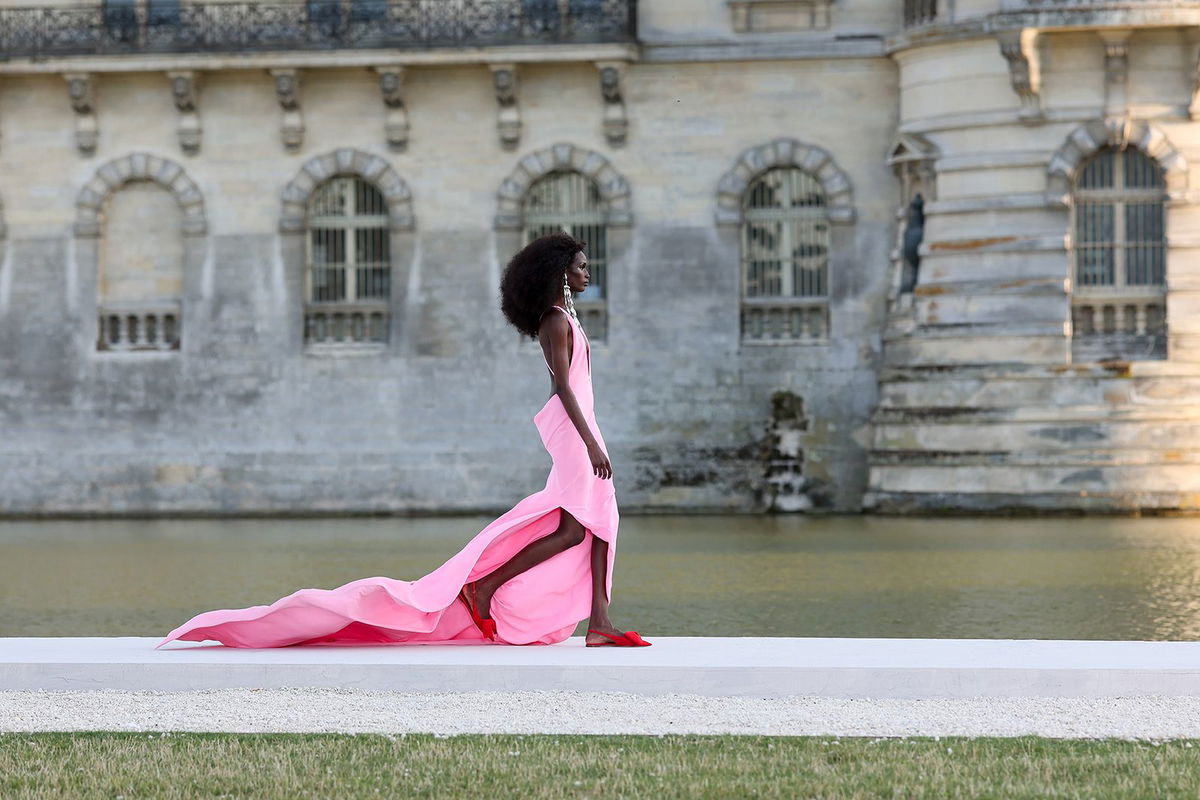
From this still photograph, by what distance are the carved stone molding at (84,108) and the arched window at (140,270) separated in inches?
28.6

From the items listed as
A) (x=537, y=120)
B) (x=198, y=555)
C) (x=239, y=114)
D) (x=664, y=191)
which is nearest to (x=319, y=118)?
(x=239, y=114)

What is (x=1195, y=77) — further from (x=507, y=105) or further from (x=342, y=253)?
(x=342, y=253)

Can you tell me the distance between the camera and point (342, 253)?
27.1 m

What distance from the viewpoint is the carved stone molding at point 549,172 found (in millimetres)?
26422

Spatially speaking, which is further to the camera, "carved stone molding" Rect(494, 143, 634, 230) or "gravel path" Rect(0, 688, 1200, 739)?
"carved stone molding" Rect(494, 143, 634, 230)

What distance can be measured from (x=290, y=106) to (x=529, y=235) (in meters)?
3.44

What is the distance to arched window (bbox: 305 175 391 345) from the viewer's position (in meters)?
27.0

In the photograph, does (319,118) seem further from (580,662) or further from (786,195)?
(580,662)

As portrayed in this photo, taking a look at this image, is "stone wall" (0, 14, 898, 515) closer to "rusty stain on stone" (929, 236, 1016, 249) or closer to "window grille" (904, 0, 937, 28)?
"window grille" (904, 0, 937, 28)

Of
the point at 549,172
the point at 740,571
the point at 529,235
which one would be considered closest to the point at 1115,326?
the point at 549,172

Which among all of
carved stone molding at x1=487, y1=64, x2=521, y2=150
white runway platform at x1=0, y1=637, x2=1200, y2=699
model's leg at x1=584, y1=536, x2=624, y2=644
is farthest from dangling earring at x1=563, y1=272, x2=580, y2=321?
carved stone molding at x1=487, y1=64, x2=521, y2=150

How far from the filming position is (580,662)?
9.04 m

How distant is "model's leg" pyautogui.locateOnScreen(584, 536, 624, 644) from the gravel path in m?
1.02

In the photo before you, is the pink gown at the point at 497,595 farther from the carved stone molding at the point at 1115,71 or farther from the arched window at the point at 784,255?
the arched window at the point at 784,255
